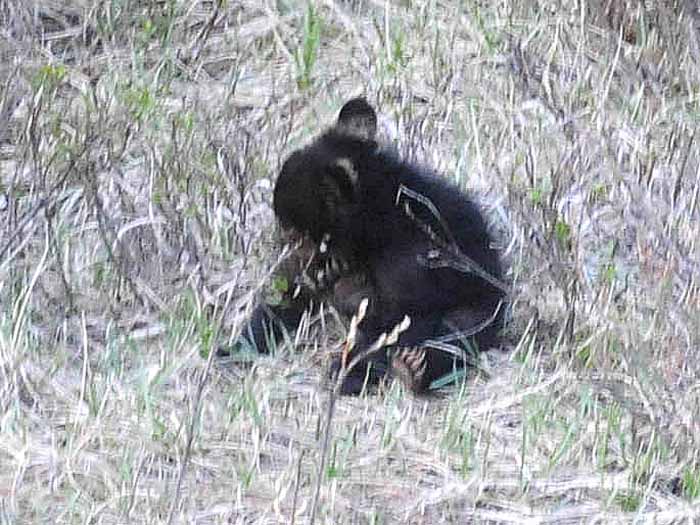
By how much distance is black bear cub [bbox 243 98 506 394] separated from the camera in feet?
20.0

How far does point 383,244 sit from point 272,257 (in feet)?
1.68

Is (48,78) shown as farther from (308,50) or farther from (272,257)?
(272,257)

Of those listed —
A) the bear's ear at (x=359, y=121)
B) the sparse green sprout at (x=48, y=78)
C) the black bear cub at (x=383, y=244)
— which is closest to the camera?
the black bear cub at (x=383, y=244)

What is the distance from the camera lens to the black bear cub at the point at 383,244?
6.11m

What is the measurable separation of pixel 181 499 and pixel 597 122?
10.4 ft

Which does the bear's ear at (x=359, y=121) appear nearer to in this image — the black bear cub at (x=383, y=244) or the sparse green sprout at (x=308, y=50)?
the black bear cub at (x=383, y=244)

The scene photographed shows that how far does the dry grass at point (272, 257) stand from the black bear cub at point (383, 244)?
0.55 ft

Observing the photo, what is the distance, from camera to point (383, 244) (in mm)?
6234

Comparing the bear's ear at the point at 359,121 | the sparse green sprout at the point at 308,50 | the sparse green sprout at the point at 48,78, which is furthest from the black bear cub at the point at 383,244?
the sparse green sprout at the point at 308,50

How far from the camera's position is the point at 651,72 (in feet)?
25.5

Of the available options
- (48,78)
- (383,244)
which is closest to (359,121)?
(383,244)

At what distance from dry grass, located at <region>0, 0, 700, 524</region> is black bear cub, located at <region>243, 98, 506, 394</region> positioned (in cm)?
17

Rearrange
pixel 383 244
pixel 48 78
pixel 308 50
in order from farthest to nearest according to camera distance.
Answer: pixel 308 50 → pixel 48 78 → pixel 383 244

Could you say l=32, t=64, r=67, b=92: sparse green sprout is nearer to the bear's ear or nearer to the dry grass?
the dry grass
